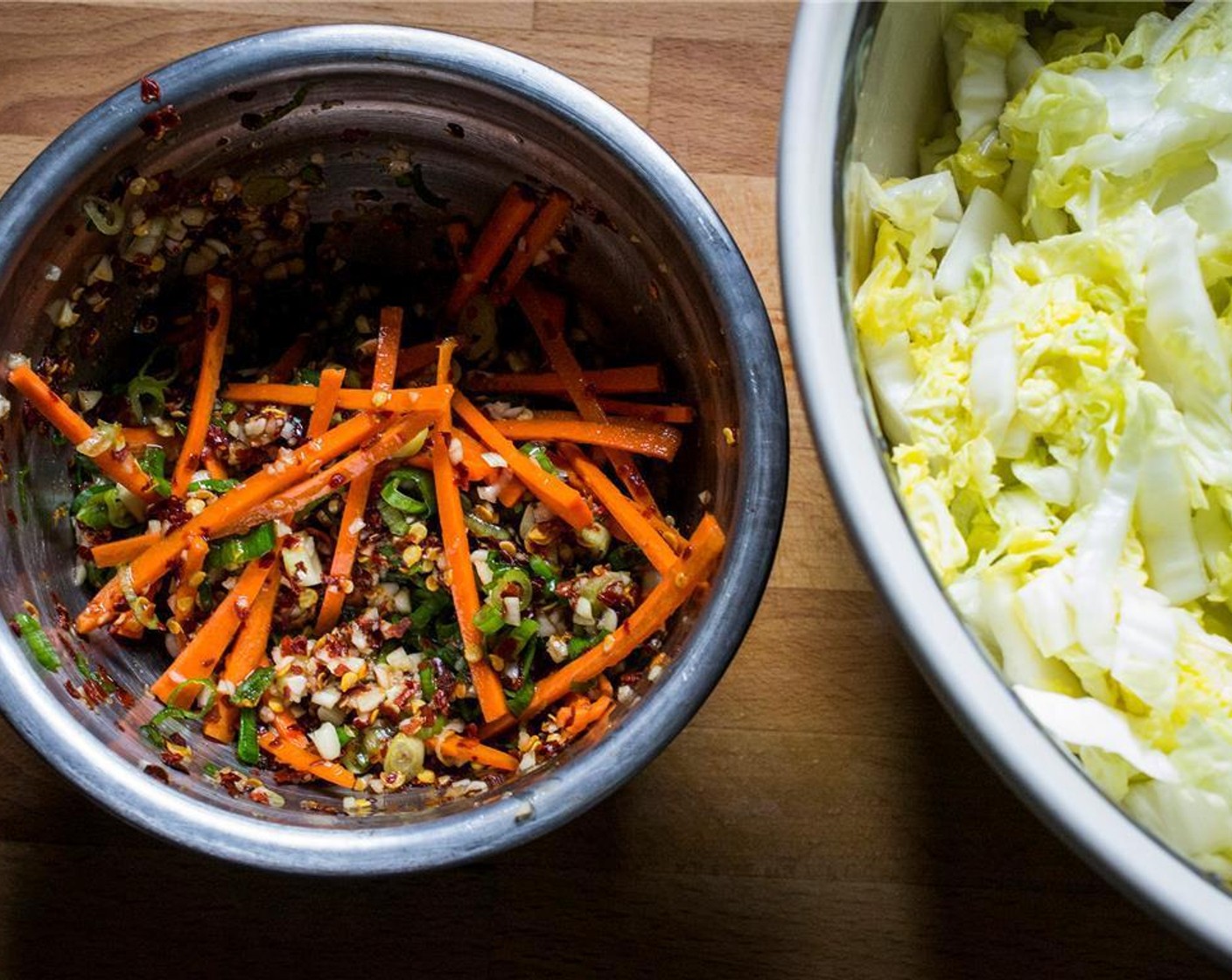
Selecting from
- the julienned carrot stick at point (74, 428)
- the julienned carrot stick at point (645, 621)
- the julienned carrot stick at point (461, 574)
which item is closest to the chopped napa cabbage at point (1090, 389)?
the julienned carrot stick at point (645, 621)

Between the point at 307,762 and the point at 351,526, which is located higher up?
the point at 351,526

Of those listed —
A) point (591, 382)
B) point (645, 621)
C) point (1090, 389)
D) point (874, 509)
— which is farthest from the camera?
point (591, 382)

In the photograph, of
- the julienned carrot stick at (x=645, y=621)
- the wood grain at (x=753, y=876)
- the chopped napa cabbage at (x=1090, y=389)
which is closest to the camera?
the chopped napa cabbage at (x=1090, y=389)

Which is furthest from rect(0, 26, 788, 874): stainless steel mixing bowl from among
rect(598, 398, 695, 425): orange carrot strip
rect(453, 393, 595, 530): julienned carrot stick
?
rect(453, 393, 595, 530): julienned carrot stick

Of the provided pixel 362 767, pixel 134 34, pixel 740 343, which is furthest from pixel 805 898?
pixel 134 34

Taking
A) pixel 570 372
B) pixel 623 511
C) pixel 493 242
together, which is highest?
pixel 493 242

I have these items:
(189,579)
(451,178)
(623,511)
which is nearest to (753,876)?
(623,511)

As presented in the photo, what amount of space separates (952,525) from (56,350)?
805 mm

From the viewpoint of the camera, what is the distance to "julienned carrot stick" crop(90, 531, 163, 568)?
1179 mm

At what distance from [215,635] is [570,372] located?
1.33ft

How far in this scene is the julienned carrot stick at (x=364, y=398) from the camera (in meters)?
A: 1.17

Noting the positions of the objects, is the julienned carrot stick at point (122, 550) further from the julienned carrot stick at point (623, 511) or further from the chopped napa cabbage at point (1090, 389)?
the chopped napa cabbage at point (1090, 389)

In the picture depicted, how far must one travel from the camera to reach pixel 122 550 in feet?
3.87

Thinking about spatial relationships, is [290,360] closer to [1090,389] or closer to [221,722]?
[221,722]
